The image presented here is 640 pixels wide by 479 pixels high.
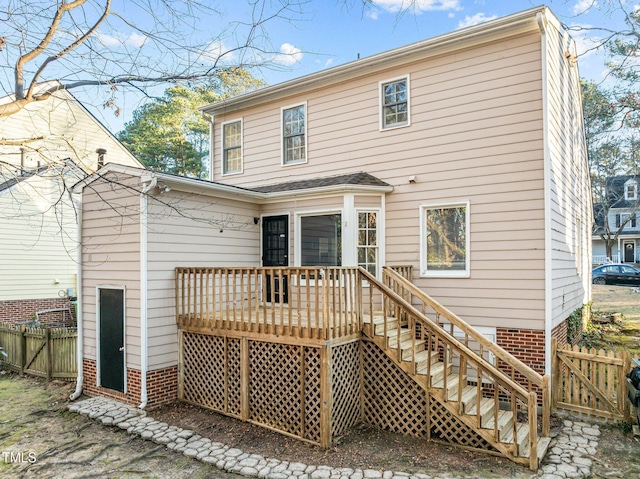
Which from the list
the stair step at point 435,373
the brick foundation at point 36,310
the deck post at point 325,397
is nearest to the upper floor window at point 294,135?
the deck post at point 325,397

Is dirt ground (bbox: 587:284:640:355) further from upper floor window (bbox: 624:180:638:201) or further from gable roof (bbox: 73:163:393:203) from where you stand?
→ upper floor window (bbox: 624:180:638:201)

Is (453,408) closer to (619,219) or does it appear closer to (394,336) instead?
(394,336)

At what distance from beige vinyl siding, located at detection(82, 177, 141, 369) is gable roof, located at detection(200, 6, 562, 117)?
432 centimetres

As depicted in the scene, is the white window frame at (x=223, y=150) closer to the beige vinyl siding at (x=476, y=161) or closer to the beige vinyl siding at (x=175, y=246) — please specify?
the beige vinyl siding at (x=175, y=246)

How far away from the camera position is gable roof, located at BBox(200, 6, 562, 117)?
23.2 ft

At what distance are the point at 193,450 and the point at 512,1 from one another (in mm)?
6745

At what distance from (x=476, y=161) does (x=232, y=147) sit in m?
6.54

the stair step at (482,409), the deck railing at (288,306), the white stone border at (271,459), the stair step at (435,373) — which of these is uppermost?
the deck railing at (288,306)

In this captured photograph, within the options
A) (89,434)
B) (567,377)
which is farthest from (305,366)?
(567,377)

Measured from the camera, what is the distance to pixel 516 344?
7016 mm

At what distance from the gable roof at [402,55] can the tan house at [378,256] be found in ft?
0.14

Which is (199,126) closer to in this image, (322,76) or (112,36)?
(322,76)

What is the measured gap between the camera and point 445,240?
26.0 feet

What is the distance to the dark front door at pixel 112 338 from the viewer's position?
298 inches
